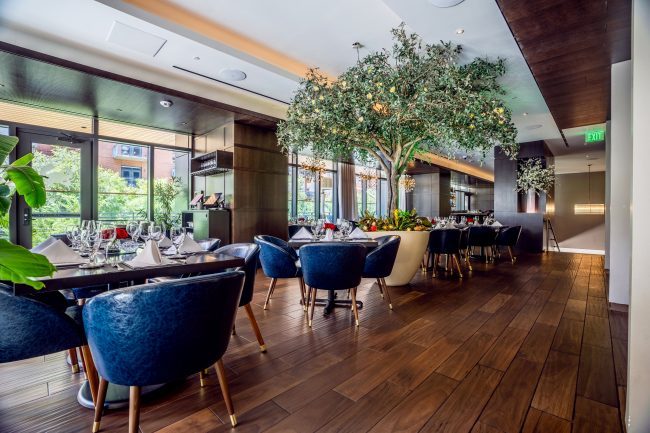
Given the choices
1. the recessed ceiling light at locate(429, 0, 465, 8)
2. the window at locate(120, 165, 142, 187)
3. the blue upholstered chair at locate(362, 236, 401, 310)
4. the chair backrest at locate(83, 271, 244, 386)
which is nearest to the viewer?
the chair backrest at locate(83, 271, 244, 386)

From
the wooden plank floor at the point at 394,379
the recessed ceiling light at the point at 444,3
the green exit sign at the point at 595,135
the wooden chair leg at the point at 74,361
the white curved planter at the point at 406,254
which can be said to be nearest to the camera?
the wooden plank floor at the point at 394,379

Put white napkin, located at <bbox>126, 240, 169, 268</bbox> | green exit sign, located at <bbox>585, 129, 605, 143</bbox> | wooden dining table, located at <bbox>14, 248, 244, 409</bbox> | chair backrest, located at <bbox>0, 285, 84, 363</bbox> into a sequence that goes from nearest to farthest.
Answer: chair backrest, located at <bbox>0, 285, 84, 363</bbox> → wooden dining table, located at <bbox>14, 248, 244, 409</bbox> → white napkin, located at <bbox>126, 240, 169, 268</bbox> → green exit sign, located at <bbox>585, 129, 605, 143</bbox>

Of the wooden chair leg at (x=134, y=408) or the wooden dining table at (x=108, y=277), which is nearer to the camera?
the wooden chair leg at (x=134, y=408)

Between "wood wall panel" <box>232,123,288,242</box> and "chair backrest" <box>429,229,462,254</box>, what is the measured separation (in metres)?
3.44

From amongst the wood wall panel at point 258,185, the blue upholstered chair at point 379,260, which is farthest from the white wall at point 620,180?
the wood wall panel at point 258,185

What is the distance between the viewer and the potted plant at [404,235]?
15.8ft

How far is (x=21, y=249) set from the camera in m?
1.02

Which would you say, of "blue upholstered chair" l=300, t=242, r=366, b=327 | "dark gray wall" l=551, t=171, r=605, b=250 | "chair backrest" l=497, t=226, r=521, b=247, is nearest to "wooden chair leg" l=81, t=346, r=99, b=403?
"blue upholstered chair" l=300, t=242, r=366, b=327

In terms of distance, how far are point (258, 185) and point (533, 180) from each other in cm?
768

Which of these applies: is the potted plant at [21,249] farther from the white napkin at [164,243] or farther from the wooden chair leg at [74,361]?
the wooden chair leg at [74,361]

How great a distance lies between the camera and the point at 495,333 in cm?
310

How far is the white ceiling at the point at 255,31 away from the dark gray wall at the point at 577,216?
8.27 metres

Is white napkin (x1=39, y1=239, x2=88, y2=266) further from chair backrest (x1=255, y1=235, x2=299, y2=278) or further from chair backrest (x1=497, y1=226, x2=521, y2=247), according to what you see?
chair backrest (x1=497, y1=226, x2=521, y2=247)

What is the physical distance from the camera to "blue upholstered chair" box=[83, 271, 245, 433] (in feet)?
4.68
